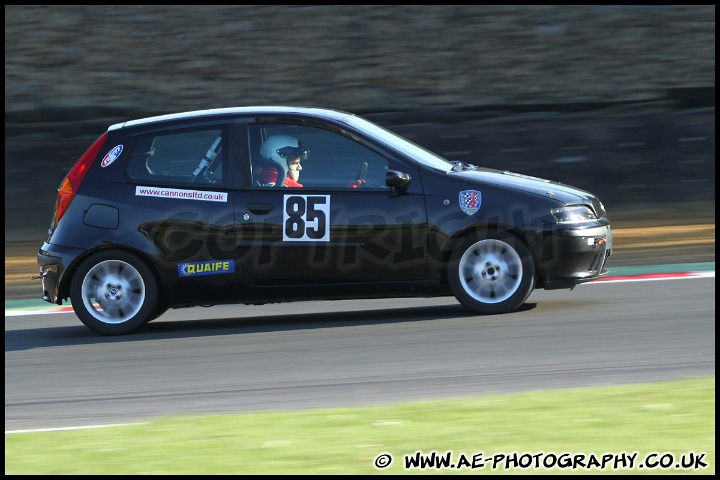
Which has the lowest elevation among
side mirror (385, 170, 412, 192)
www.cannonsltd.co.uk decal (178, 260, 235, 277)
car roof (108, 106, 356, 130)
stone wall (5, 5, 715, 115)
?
www.cannonsltd.co.uk decal (178, 260, 235, 277)

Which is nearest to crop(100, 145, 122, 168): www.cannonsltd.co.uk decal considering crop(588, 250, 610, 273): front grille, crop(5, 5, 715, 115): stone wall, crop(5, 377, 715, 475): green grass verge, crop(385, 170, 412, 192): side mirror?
crop(385, 170, 412, 192): side mirror

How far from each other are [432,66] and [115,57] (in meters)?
6.40

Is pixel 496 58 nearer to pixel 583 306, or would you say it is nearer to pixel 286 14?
pixel 286 14

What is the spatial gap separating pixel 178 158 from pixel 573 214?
120 inches

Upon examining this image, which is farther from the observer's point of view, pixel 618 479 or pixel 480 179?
pixel 480 179

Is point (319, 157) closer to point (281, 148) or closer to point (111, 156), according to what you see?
point (281, 148)

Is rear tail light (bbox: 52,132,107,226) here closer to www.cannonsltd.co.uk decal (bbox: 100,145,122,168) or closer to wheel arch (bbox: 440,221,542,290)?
www.cannonsltd.co.uk decal (bbox: 100,145,122,168)

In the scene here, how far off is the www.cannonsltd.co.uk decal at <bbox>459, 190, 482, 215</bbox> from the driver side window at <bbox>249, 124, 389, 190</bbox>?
1.89 feet

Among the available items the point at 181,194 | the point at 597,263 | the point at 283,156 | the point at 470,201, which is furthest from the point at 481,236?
the point at 181,194

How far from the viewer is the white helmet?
860 centimetres

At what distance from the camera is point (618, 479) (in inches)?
176

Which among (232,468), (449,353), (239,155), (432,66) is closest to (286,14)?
(432,66)

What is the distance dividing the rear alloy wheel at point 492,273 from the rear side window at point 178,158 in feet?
6.39

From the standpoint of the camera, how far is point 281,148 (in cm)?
865
